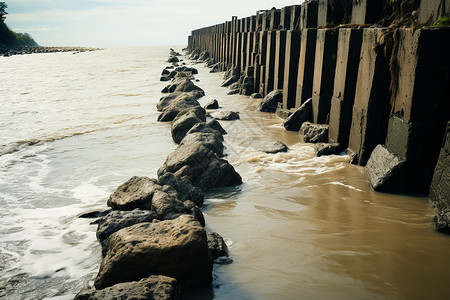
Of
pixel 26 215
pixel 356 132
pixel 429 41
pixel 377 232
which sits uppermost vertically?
pixel 429 41

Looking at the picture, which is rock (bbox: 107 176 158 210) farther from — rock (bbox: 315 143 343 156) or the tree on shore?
the tree on shore

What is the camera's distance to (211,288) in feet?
10.1

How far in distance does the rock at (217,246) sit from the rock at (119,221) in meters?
0.71

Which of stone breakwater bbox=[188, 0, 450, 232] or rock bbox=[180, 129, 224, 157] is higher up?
stone breakwater bbox=[188, 0, 450, 232]

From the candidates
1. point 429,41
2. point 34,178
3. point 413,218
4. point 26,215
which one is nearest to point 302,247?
point 413,218

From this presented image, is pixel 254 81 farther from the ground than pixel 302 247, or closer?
farther from the ground

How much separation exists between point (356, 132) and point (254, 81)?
8143mm

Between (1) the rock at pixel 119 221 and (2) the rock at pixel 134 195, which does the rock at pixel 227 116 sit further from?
(1) the rock at pixel 119 221

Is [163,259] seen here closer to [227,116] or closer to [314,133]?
[314,133]

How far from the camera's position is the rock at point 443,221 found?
3760 millimetres

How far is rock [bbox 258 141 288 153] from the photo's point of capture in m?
6.84

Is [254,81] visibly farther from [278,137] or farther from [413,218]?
[413,218]

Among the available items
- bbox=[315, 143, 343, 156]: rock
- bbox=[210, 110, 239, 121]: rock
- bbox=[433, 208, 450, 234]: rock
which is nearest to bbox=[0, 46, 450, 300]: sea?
bbox=[433, 208, 450, 234]: rock

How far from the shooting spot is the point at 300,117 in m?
8.35
